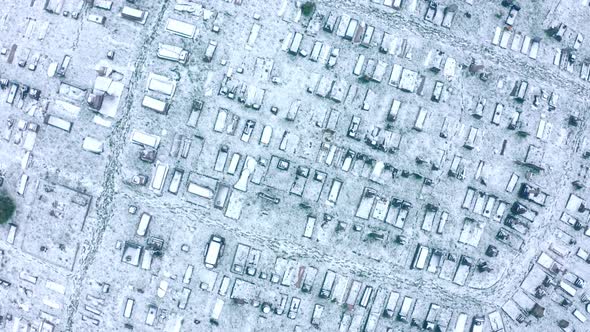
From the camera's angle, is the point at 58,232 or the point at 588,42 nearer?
the point at 58,232

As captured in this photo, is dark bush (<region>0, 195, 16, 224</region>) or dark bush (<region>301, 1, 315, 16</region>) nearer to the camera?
dark bush (<region>0, 195, 16, 224</region>)

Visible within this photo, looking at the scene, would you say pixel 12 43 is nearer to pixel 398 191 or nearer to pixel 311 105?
pixel 311 105

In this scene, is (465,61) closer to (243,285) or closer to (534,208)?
(534,208)

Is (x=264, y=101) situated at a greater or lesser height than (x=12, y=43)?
greater

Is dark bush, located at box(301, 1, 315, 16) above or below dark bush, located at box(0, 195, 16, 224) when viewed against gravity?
above

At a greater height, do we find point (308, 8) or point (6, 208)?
point (308, 8)

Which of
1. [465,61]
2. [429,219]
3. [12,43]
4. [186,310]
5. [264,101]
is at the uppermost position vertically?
[465,61]

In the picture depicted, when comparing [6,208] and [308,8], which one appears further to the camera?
[308,8]

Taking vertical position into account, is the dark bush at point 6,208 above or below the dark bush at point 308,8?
below

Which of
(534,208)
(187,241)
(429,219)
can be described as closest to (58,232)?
(187,241)

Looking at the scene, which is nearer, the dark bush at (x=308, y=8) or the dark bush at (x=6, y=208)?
the dark bush at (x=6, y=208)
